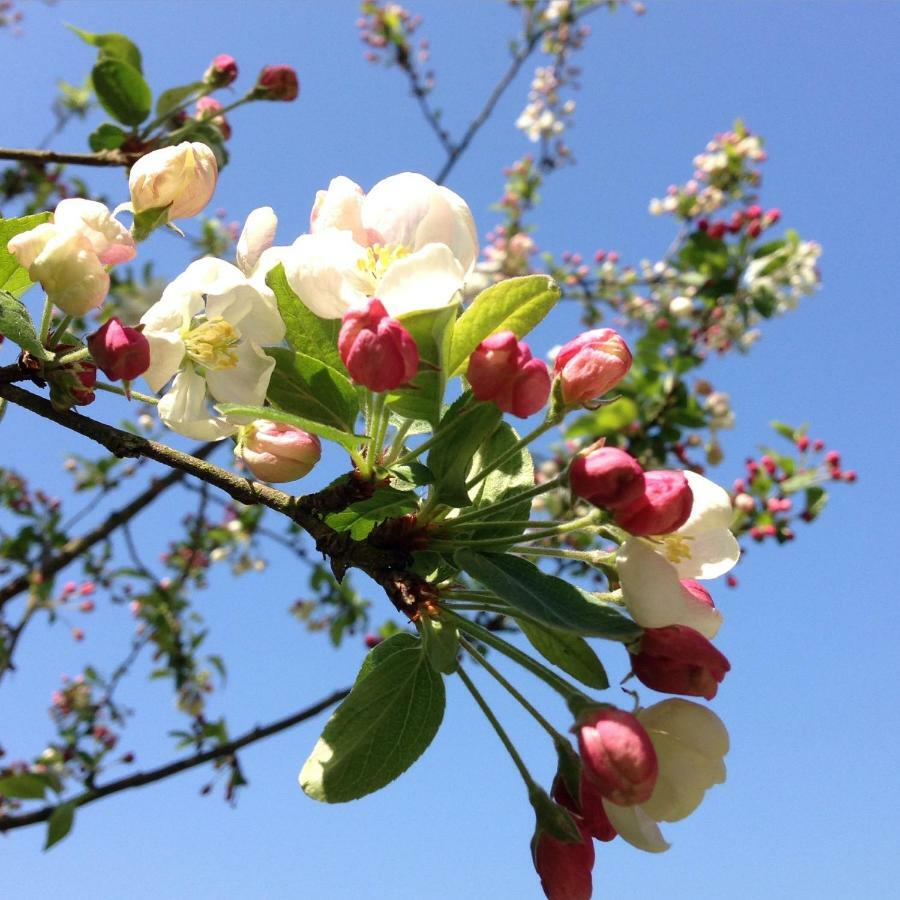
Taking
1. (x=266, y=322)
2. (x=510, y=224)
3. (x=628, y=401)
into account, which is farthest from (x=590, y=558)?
(x=510, y=224)

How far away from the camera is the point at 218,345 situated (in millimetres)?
→ 890

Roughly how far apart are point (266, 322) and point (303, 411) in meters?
0.10

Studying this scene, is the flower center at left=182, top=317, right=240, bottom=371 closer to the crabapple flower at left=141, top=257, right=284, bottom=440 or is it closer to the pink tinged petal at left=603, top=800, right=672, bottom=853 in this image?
the crabapple flower at left=141, top=257, right=284, bottom=440

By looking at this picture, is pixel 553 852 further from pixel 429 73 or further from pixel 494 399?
pixel 429 73

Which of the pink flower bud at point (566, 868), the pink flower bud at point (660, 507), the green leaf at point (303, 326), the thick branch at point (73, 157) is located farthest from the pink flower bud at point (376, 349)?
the thick branch at point (73, 157)

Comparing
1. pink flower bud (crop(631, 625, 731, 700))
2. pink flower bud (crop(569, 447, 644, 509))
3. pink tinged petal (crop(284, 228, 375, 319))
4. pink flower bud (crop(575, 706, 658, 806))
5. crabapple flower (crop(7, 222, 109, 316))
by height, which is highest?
crabapple flower (crop(7, 222, 109, 316))

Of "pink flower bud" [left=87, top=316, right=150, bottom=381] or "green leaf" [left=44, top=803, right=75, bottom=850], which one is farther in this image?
"green leaf" [left=44, top=803, right=75, bottom=850]

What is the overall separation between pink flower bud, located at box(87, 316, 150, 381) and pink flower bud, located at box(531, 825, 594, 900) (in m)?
0.62

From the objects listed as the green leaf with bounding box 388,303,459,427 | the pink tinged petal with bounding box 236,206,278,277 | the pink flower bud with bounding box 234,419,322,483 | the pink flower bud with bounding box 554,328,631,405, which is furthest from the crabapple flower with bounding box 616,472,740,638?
the pink tinged petal with bounding box 236,206,278,277

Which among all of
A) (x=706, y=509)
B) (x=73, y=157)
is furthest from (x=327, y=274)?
(x=73, y=157)

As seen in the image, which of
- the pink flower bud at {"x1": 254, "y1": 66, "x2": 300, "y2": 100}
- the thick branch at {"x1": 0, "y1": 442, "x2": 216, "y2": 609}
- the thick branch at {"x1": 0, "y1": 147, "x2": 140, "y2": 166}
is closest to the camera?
the thick branch at {"x1": 0, "y1": 147, "x2": 140, "y2": 166}

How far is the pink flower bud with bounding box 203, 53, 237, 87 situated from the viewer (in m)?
2.24

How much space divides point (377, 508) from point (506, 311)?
238mm

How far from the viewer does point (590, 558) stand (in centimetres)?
92
